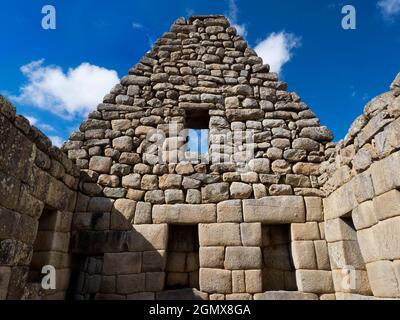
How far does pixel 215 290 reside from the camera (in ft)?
13.6

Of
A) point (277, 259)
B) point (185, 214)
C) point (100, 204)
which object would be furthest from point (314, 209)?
point (100, 204)

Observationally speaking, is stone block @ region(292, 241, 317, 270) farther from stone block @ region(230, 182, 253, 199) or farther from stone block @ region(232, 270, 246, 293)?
stone block @ region(230, 182, 253, 199)

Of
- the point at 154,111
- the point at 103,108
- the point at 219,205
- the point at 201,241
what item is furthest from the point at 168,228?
the point at 103,108

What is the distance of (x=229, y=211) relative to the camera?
14.8 ft

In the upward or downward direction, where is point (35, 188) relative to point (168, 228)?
upward

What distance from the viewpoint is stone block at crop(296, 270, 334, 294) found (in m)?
4.11

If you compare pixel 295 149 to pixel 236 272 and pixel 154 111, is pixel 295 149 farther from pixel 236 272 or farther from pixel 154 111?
pixel 154 111

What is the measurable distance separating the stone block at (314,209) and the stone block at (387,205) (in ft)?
4.03

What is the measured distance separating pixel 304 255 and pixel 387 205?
5.17 feet

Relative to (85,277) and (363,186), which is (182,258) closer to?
(85,277)
